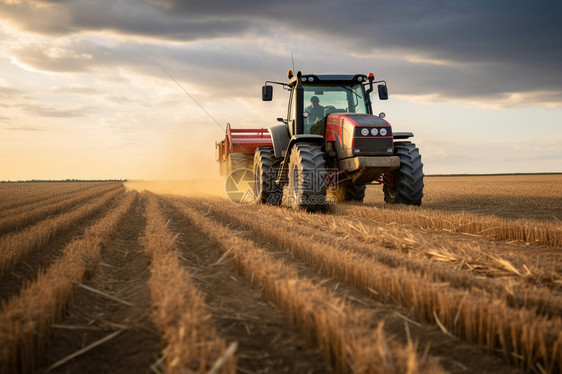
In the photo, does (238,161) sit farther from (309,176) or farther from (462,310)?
(462,310)

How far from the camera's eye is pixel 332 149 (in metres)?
9.95

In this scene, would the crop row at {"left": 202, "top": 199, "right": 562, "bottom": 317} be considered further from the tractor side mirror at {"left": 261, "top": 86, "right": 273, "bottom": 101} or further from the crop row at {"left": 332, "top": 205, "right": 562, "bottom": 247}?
the tractor side mirror at {"left": 261, "top": 86, "right": 273, "bottom": 101}

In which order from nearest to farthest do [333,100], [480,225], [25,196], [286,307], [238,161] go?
[286,307], [480,225], [333,100], [238,161], [25,196]

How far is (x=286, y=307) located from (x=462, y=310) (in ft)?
3.88

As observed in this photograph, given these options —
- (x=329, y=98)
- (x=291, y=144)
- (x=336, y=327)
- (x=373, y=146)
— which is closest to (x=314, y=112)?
(x=329, y=98)

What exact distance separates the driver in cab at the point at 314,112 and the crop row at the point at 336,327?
255 inches

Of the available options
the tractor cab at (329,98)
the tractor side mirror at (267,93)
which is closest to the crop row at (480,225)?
the tractor cab at (329,98)

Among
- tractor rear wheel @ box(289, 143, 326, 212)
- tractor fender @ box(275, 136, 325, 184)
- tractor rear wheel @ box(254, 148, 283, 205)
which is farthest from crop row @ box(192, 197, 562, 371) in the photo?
tractor rear wheel @ box(254, 148, 283, 205)

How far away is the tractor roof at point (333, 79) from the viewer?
32.6 ft

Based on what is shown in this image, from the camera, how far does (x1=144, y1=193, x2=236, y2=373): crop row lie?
7.14ft

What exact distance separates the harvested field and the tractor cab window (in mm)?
4799

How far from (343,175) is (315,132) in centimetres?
121

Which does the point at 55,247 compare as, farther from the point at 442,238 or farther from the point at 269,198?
the point at 269,198

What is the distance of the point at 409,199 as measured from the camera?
9758mm
